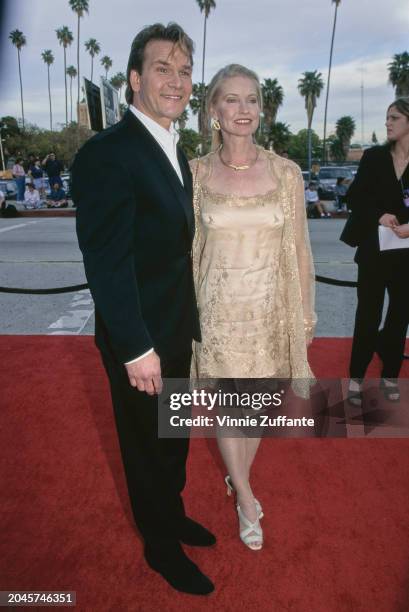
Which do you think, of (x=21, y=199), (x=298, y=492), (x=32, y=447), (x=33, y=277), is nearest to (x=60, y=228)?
(x=33, y=277)

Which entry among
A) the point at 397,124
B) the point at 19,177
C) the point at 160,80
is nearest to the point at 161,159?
the point at 160,80

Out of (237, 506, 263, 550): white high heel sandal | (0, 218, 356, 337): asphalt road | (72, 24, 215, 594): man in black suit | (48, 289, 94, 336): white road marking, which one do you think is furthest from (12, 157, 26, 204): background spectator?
(237, 506, 263, 550): white high heel sandal

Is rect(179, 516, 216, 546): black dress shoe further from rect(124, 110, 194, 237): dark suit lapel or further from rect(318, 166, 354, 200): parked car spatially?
rect(318, 166, 354, 200): parked car

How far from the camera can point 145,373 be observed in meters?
1.68

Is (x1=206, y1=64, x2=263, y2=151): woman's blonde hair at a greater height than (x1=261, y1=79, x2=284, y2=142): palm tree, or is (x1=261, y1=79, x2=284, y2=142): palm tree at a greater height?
(x1=261, y1=79, x2=284, y2=142): palm tree

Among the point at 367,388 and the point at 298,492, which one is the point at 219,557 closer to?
the point at 298,492

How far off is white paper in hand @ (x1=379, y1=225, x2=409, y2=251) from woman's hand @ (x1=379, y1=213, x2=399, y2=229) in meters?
0.04

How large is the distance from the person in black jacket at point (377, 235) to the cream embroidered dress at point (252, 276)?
1020 millimetres

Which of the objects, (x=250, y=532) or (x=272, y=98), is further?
(x=272, y=98)

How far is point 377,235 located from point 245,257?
4.60ft

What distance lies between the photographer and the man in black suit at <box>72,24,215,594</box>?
1558 mm

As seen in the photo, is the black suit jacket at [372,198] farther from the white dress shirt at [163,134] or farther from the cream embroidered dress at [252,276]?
the white dress shirt at [163,134]

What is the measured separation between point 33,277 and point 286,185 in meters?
5.98

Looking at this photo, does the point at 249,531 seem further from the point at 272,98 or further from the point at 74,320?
the point at 272,98
